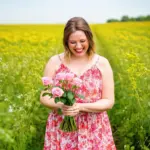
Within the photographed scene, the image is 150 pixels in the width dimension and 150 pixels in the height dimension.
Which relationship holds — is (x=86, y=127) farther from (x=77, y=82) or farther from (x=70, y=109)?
(x=77, y=82)

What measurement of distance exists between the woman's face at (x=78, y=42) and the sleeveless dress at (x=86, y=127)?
185mm

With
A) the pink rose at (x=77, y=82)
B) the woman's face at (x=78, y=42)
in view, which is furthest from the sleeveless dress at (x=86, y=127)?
the pink rose at (x=77, y=82)

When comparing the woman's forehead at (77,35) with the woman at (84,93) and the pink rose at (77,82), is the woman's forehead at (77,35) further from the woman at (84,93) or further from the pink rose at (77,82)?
the pink rose at (77,82)

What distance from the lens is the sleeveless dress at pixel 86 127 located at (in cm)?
268

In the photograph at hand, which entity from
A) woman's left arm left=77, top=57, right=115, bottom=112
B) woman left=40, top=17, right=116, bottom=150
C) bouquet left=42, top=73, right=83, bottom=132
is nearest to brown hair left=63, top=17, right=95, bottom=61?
woman left=40, top=17, right=116, bottom=150

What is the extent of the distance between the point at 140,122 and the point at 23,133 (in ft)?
4.14

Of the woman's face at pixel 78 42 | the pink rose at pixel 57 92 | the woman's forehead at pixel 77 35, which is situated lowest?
the pink rose at pixel 57 92

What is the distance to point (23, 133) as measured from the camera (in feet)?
10.8

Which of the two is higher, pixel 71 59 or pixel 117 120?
pixel 71 59

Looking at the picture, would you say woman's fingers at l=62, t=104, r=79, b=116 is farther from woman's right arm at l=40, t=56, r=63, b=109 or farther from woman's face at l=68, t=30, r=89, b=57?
woman's face at l=68, t=30, r=89, b=57

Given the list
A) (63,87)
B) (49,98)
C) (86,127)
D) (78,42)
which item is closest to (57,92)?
(63,87)

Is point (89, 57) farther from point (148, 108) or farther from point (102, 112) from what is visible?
point (148, 108)

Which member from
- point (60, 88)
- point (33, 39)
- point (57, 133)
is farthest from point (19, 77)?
point (33, 39)

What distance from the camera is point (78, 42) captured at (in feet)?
8.27
